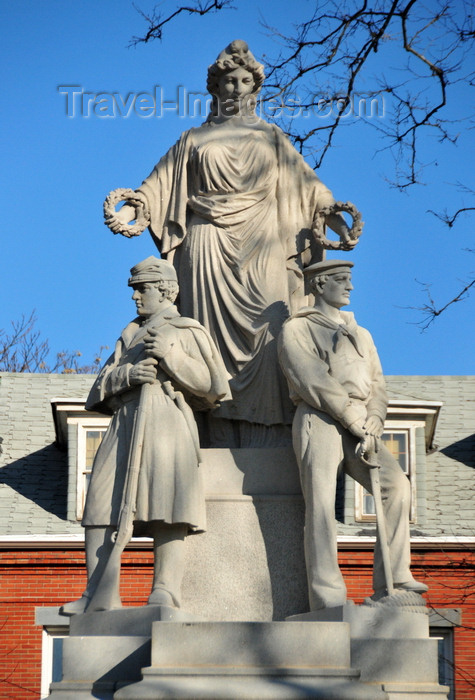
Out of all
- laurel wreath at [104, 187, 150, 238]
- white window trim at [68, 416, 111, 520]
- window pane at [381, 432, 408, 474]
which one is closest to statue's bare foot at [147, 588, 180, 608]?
laurel wreath at [104, 187, 150, 238]

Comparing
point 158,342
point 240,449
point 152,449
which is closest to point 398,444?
point 240,449

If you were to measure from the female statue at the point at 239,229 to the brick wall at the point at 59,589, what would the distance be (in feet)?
34.9

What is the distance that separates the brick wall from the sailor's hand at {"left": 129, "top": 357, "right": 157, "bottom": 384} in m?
11.3

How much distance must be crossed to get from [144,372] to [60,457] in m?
14.7

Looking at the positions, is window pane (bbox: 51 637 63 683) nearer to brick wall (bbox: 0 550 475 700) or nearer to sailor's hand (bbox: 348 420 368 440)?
brick wall (bbox: 0 550 475 700)

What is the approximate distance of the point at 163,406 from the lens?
9992 millimetres

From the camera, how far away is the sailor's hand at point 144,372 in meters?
10.0

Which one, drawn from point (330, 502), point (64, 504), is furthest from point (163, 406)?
point (64, 504)

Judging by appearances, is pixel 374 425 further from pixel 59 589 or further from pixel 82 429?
pixel 82 429

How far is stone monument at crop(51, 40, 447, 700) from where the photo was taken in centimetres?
891

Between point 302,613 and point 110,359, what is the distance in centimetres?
220

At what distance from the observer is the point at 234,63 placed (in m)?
11.3

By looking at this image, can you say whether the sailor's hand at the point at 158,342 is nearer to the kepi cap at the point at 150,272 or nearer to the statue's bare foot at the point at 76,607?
the kepi cap at the point at 150,272

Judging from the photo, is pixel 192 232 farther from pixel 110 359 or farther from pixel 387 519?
pixel 387 519
